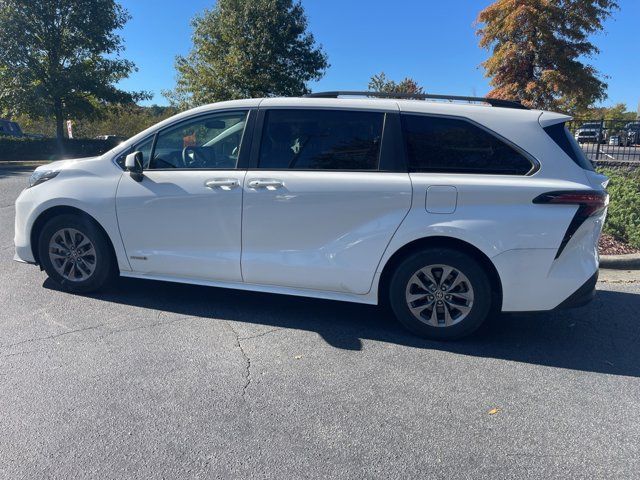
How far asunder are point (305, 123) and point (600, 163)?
879 centimetres

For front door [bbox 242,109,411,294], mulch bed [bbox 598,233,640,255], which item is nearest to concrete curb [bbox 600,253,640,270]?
mulch bed [bbox 598,233,640,255]

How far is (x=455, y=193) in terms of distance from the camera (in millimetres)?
3691

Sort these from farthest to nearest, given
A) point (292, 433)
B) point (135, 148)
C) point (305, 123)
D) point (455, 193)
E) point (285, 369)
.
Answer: point (135, 148), point (305, 123), point (455, 193), point (285, 369), point (292, 433)

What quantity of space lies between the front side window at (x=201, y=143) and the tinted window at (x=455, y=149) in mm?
1466

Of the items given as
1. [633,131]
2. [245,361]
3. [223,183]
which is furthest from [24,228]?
[633,131]

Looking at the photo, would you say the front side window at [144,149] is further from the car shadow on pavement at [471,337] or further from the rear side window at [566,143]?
the rear side window at [566,143]

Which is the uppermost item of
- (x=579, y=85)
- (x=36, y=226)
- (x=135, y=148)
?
(x=579, y=85)

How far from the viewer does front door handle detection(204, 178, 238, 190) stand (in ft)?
13.5

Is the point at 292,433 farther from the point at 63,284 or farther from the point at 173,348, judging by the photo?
the point at 63,284

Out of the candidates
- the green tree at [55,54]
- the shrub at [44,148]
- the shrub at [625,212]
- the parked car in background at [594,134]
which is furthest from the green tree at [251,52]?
the shrub at [625,212]

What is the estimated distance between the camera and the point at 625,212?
7309mm

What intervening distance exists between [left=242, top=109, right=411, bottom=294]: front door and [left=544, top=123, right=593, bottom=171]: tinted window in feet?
3.82

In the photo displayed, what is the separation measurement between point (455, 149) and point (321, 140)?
3.50 feet

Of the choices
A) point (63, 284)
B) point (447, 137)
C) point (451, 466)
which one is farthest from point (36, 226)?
point (451, 466)
